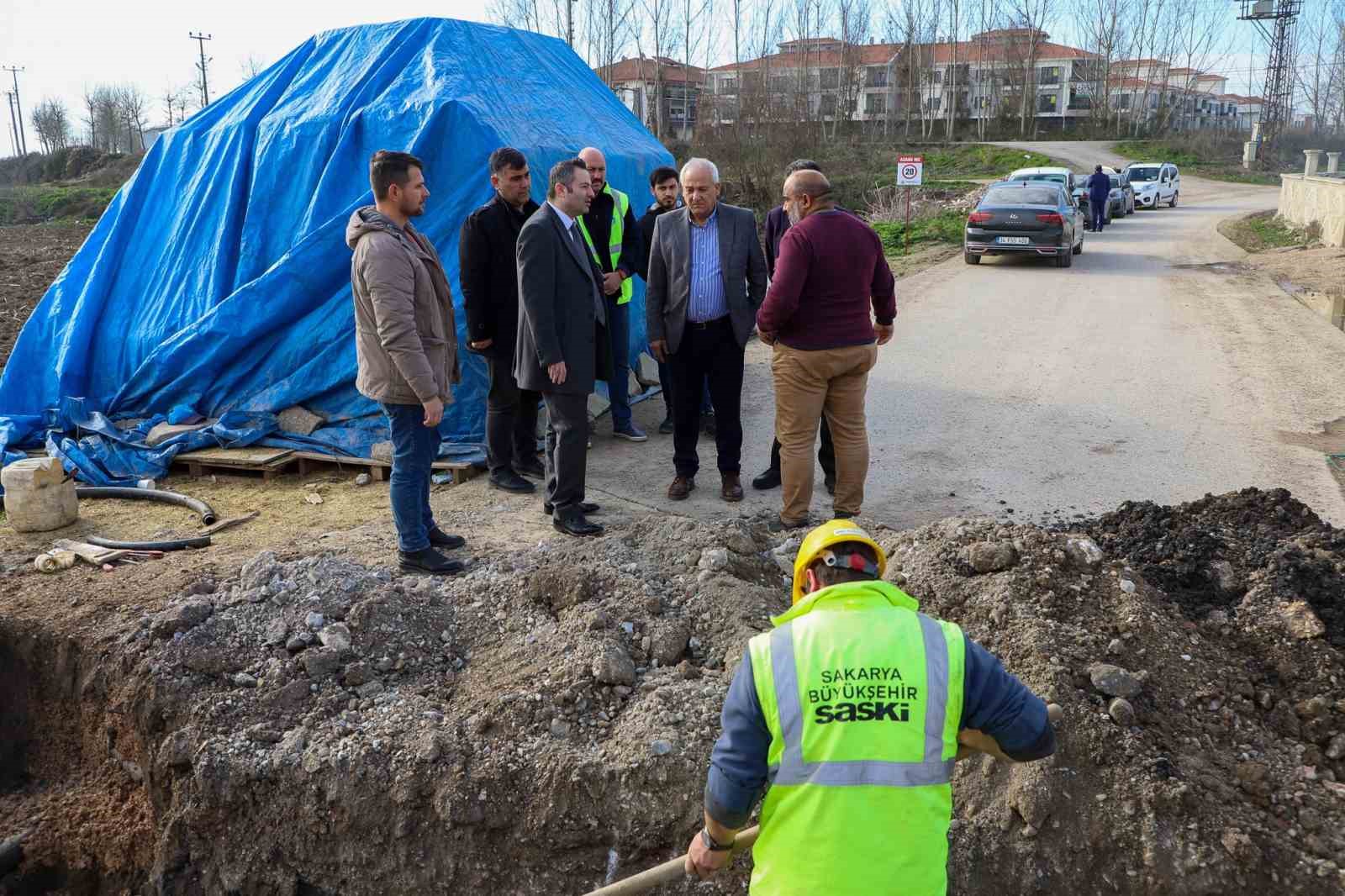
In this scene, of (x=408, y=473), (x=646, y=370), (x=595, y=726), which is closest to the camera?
(x=595, y=726)

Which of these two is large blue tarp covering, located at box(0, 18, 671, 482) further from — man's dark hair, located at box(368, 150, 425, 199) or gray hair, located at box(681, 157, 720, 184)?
man's dark hair, located at box(368, 150, 425, 199)

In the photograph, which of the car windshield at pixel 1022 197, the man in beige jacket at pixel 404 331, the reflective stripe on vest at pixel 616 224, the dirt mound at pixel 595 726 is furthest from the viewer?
the car windshield at pixel 1022 197

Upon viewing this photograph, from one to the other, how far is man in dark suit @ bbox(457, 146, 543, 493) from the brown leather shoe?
0.91 metres

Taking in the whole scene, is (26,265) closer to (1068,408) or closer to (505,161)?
(505,161)

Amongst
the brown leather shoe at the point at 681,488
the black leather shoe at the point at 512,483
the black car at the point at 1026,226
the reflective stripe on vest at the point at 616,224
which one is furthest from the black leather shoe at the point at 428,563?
the black car at the point at 1026,226

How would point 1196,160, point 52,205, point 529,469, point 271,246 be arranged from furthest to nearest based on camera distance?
point 1196,160, point 52,205, point 271,246, point 529,469

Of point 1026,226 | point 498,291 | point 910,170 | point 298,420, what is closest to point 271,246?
point 298,420

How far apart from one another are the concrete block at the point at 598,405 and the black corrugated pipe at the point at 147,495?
9.10ft

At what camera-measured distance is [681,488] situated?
6273mm

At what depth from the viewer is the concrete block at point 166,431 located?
7234mm

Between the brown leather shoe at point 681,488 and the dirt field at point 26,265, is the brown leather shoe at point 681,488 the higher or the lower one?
the lower one

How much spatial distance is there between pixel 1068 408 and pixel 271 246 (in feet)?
20.9

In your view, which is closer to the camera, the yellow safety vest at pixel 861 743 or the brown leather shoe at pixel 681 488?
the yellow safety vest at pixel 861 743

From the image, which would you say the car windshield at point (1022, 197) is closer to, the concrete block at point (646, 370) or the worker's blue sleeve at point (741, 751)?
the concrete block at point (646, 370)
